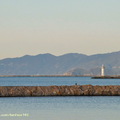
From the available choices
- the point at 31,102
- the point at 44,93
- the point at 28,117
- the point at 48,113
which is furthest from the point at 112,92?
the point at 28,117

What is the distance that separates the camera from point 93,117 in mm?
37969

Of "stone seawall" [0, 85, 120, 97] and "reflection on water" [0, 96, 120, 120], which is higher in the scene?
"stone seawall" [0, 85, 120, 97]

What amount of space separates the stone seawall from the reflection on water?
96.7 inches

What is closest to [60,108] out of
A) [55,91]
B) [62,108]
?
[62,108]

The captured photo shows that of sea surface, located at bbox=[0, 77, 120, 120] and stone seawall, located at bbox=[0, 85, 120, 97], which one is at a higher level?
stone seawall, located at bbox=[0, 85, 120, 97]

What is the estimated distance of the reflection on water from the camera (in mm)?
38094

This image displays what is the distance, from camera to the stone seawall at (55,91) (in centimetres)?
6081

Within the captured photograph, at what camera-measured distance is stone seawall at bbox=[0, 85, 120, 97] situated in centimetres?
6081

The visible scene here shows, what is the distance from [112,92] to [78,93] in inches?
153

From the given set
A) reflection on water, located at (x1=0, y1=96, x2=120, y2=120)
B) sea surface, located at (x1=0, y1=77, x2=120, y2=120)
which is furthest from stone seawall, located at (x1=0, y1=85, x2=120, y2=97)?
reflection on water, located at (x1=0, y1=96, x2=120, y2=120)

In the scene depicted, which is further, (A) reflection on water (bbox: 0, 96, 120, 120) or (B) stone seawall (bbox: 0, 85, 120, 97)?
(B) stone seawall (bbox: 0, 85, 120, 97)

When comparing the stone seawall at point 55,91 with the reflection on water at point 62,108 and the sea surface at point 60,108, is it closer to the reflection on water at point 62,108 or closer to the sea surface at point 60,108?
the sea surface at point 60,108

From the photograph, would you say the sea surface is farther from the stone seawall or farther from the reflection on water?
the stone seawall

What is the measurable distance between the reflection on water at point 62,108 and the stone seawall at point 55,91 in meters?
2.46
